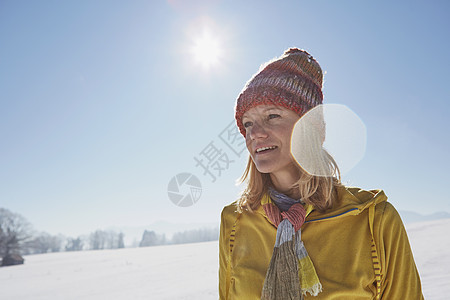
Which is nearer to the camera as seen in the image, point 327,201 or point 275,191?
point 327,201

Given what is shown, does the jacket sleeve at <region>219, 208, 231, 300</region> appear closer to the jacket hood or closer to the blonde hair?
the blonde hair

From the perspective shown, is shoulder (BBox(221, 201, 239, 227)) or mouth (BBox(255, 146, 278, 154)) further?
shoulder (BBox(221, 201, 239, 227))

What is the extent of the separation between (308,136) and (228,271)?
0.95 m

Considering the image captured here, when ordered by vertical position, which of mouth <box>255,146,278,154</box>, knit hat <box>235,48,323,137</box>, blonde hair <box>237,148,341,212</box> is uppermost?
knit hat <box>235,48,323,137</box>

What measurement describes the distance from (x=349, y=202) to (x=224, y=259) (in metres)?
0.85

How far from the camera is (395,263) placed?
1275mm

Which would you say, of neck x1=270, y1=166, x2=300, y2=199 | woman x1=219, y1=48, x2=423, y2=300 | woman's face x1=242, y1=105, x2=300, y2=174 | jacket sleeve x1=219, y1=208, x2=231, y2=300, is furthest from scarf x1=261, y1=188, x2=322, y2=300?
jacket sleeve x1=219, y1=208, x2=231, y2=300

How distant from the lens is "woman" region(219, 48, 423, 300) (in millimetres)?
1281

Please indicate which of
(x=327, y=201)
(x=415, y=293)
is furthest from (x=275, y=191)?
(x=415, y=293)

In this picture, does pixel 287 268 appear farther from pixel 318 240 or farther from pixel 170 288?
pixel 170 288

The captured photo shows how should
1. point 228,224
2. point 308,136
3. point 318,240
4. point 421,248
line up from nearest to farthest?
1. point 318,240
2. point 308,136
3. point 228,224
4. point 421,248

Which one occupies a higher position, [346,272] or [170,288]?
[346,272]

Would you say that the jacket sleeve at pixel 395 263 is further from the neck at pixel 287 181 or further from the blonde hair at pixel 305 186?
the neck at pixel 287 181

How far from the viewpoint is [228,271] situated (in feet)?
5.40
